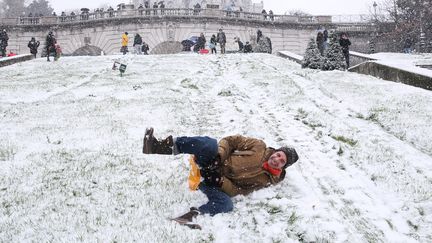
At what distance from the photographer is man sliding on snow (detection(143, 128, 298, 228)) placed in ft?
17.4

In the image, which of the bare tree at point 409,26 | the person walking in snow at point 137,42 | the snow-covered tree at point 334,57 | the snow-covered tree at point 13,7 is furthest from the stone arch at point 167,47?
the snow-covered tree at point 13,7

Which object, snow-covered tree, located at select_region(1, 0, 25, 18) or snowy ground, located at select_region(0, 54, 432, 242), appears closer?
snowy ground, located at select_region(0, 54, 432, 242)

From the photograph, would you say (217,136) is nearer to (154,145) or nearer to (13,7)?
(154,145)

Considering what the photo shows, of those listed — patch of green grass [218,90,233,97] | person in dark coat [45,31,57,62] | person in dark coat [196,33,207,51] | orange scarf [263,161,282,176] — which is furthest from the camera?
person in dark coat [196,33,207,51]

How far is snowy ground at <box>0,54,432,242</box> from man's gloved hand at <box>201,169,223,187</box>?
42 centimetres

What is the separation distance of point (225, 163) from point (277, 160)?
75 centimetres

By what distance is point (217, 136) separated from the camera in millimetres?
A: 8703

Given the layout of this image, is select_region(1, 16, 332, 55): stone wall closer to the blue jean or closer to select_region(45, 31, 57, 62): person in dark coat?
select_region(45, 31, 57, 62): person in dark coat

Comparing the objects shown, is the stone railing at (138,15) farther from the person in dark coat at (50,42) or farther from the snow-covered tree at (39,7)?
the snow-covered tree at (39,7)

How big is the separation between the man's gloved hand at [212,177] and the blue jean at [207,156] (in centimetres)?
9

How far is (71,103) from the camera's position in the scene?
41.5 ft

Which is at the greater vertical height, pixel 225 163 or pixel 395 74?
pixel 395 74

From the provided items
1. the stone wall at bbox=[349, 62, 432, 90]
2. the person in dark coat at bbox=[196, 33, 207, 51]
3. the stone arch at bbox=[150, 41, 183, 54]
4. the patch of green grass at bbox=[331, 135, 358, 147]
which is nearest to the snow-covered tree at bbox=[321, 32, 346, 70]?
the stone wall at bbox=[349, 62, 432, 90]

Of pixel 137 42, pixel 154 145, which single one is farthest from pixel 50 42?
pixel 154 145
